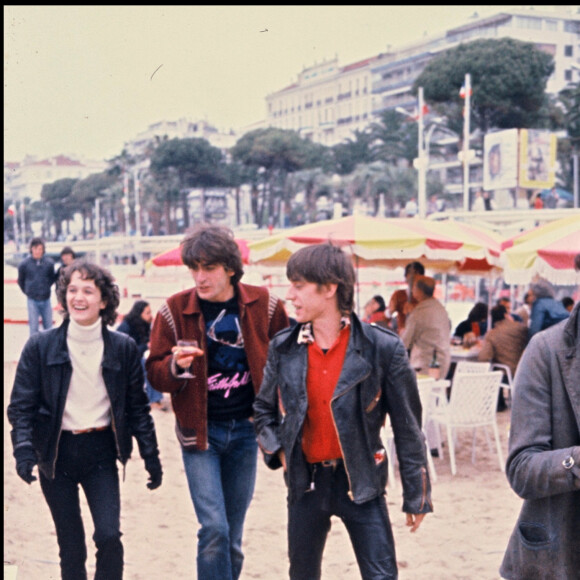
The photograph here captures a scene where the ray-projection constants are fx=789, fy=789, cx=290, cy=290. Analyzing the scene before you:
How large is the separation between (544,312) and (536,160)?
43367mm

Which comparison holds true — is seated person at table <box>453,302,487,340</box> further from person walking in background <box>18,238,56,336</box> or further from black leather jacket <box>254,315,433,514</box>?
black leather jacket <box>254,315,433,514</box>

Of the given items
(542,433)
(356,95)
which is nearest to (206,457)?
(542,433)

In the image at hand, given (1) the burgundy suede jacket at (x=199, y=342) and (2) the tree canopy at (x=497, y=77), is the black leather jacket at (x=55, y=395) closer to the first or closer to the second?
(1) the burgundy suede jacket at (x=199, y=342)

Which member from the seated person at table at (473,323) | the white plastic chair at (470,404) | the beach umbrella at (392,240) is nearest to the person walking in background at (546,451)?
the white plastic chair at (470,404)

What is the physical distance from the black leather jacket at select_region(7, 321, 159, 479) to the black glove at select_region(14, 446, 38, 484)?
21mm

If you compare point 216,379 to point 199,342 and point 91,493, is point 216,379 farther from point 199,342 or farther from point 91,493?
point 91,493

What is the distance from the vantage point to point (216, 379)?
2.97 meters

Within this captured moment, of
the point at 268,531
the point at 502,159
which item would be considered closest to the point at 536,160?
the point at 502,159

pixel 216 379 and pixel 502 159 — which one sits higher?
pixel 502 159

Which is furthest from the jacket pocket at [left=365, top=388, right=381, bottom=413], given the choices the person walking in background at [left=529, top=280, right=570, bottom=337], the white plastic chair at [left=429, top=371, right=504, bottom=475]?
the person walking in background at [left=529, top=280, right=570, bottom=337]

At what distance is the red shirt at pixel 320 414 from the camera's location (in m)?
2.46

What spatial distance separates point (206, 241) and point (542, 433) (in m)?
1.58

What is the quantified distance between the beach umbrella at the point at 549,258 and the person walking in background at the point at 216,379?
13.9 feet

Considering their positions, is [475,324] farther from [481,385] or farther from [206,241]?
[206,241]
